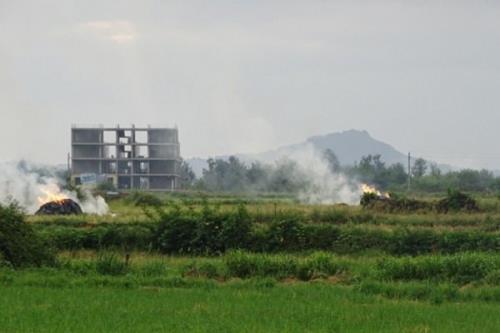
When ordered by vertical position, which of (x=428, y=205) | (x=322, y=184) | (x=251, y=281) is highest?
(x=322, y=184)

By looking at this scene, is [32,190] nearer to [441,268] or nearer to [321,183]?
[321,183]

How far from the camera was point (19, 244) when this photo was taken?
68.3 feet

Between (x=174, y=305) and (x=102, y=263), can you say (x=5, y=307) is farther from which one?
(x=102, y=263)

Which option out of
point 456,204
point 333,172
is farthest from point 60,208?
point 333,172

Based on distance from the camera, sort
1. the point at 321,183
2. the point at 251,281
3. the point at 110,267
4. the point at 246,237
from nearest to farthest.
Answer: the point at 251,281 → the point at 110,267 → the point at 246,237 → the point at 321,183

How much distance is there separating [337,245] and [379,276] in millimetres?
9377

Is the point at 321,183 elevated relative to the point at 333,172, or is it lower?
lower

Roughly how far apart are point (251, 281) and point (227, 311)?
445cm

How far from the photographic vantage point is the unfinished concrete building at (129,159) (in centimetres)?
8825

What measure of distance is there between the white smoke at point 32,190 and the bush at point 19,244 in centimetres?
2739

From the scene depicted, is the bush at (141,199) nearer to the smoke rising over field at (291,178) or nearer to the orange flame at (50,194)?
Answer: the orange flame at (50,194)

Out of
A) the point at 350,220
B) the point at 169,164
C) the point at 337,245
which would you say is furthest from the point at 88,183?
the point at 337,245

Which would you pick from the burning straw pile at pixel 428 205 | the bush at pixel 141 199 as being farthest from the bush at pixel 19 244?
the bush at pixel 141 199

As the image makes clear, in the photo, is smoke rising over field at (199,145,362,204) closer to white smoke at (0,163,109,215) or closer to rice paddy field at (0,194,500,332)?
white smoke at (0,163,109,215)
